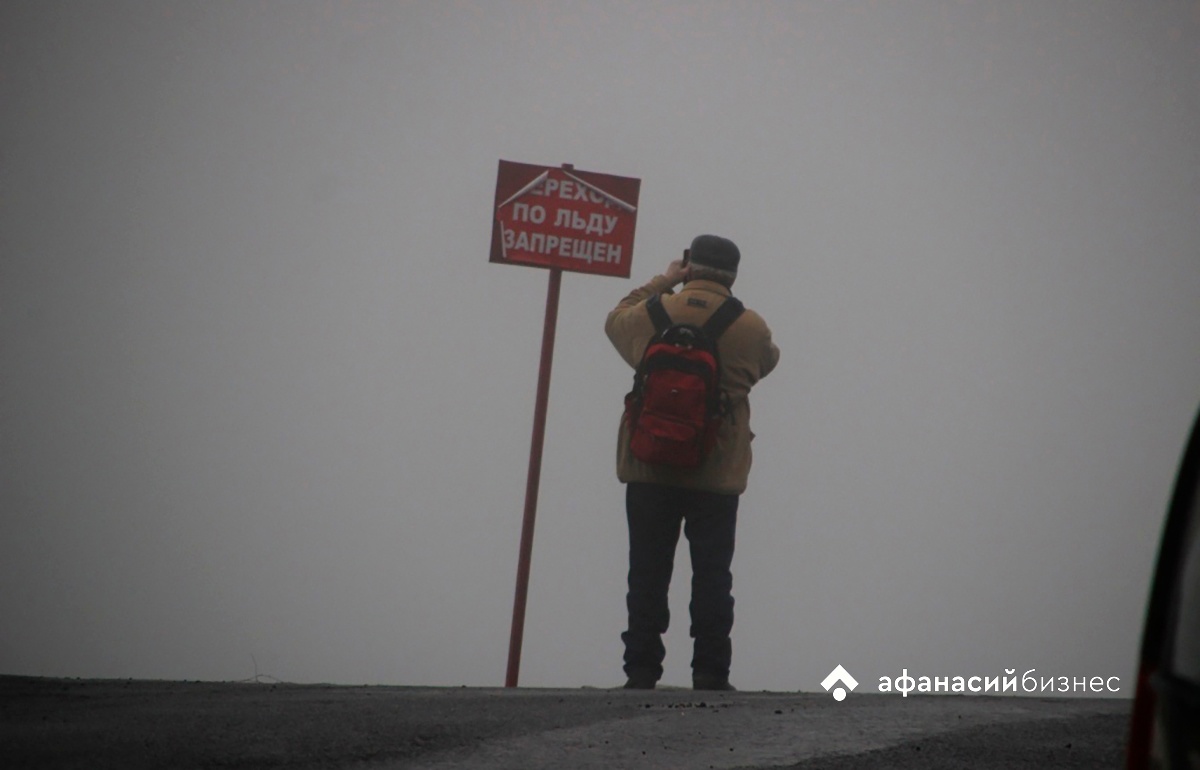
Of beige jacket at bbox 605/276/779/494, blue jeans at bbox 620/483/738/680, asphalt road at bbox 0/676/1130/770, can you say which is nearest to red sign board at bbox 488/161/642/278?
beige jacket at bbox 605/276/779/494

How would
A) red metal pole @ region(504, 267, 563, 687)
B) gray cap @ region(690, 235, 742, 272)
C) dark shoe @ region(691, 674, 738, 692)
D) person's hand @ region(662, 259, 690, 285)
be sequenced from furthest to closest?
red metal pole @ region(504, 267, 563, 687)
person's hand @ region(662, 259, 690, 285)
gray cap @ region(690, 235, 742, 272)
dark shoe @ region(691, 674, 738, 692)

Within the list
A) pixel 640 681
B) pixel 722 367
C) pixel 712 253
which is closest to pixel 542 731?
pixel 640 681

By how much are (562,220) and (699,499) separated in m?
2.33

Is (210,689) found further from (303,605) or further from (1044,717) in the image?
(303,605)

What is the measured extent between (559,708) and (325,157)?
32411 mm

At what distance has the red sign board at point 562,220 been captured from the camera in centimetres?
905

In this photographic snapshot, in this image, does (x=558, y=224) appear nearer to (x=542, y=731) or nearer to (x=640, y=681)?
(x=640, y=681)

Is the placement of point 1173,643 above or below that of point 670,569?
above

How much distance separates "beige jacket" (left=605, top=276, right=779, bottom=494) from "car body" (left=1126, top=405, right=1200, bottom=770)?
16.6 feet

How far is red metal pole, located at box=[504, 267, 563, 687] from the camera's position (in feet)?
28.5

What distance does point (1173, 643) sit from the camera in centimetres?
212

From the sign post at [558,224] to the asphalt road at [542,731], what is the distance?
10.7 feet

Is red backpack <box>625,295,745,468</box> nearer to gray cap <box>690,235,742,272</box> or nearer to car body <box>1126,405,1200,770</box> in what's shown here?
gray cap <box>690,235,742,272</box>

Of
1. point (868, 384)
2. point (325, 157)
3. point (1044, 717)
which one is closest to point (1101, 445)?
point (868, 384)
